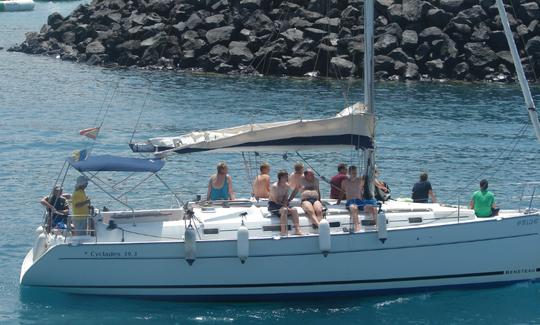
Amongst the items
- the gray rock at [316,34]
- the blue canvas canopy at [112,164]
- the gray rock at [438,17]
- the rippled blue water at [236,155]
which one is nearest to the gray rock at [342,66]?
the rippled blue water at [236,155]

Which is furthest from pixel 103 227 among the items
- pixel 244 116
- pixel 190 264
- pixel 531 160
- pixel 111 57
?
pixel 111 57

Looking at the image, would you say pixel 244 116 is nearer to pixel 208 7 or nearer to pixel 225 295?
pixel 208 7

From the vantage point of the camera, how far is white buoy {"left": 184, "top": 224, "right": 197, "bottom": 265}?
819 inches

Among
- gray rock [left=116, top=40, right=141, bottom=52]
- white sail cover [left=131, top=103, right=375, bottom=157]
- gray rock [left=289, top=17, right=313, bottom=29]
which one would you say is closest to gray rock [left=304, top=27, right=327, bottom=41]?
gray rock [left=289, top=17, right=313, bottom=29]

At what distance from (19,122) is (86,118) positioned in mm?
2719

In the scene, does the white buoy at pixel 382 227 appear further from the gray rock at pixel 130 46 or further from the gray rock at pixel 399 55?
the gray rock at pixel 130 46

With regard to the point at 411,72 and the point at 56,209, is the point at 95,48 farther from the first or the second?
the point at 56,209

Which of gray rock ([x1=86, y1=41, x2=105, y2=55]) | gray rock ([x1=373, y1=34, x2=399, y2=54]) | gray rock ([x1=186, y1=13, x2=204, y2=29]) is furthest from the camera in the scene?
gray rock ([x1=86, y1=41, x2=105, y2=55])

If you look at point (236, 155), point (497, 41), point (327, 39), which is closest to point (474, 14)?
point (497, 41)

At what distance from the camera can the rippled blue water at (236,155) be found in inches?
850

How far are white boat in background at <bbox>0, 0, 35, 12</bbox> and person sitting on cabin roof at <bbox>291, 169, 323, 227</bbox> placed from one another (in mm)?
91846

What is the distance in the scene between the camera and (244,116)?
142ft

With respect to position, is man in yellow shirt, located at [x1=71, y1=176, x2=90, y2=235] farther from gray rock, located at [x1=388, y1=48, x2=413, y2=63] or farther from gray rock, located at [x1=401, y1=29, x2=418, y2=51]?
gray rock, located at [x1=401, y1=29, x2=418, y2=51]

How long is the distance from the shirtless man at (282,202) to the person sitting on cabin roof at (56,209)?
4.24m
